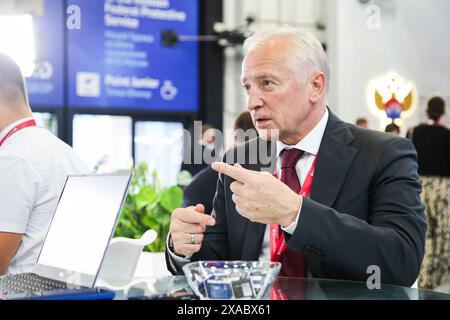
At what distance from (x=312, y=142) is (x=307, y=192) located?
18 centimetres

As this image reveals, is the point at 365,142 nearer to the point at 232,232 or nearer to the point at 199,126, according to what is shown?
the point at 232,232

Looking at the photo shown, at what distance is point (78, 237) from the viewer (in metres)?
1.49

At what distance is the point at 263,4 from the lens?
30.5 ft

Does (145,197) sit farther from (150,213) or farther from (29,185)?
(29,185)

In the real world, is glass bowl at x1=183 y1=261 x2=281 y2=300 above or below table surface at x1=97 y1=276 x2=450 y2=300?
above

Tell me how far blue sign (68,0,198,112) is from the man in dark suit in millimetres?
6186

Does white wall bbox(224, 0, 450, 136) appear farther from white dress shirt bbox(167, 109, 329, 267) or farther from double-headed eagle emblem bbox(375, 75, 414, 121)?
white dress shirt bbox(167, 109, 329, 267)

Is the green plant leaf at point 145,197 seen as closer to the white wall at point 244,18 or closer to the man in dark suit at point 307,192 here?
the man in dark suit at point 307,192

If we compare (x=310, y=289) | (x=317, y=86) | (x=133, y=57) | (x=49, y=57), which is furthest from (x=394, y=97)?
(x=310, y=289)

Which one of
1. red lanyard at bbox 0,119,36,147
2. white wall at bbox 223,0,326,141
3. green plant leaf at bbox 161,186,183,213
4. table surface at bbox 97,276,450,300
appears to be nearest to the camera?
table surface at bbox 97,276,450,300

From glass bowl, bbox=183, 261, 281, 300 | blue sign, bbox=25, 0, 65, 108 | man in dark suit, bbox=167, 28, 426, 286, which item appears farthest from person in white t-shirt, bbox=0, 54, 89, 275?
blue sign, bbox=25, 0, 65, 108

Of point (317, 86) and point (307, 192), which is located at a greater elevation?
point (317, 86)

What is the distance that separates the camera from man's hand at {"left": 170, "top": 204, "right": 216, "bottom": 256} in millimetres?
1650

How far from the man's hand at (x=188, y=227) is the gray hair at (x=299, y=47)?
0.52 meters
